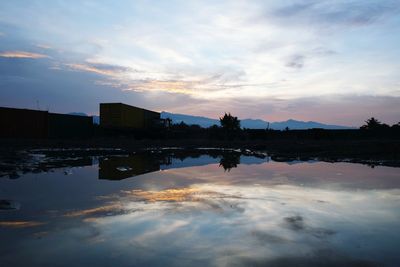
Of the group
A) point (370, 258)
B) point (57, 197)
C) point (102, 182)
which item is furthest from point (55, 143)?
point (370, 258)

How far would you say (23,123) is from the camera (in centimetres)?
3234

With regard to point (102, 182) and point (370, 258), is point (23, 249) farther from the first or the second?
point (102, 182)

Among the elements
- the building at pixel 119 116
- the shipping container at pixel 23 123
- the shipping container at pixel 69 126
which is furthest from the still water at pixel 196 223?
the building at pixel 119 116

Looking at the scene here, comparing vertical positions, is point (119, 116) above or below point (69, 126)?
above

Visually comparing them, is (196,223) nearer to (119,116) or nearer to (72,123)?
(119,116)

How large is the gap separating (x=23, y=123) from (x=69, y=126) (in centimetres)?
490

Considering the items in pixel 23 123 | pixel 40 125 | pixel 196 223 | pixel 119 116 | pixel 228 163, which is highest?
pixel 119 116

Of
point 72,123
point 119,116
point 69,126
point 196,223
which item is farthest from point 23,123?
point 196,223

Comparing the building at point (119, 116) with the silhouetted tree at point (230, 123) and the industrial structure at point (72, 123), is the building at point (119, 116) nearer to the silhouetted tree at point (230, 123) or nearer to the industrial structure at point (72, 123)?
the industrial structure at point (72, 123)

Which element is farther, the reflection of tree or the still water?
the reflection of tree

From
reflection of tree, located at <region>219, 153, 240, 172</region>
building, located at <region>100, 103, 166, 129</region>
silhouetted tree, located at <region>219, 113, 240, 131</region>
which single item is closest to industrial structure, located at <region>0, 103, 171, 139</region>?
building, located at <region>100, 103, 166, 129</region>

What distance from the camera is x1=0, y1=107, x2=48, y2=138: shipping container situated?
31.1 metres

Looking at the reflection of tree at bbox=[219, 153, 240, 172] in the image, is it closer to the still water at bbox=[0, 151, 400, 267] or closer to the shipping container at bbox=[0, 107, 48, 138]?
the still water at bbox=[0, 151, 400, 267]

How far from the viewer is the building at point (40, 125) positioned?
31.3 meters
